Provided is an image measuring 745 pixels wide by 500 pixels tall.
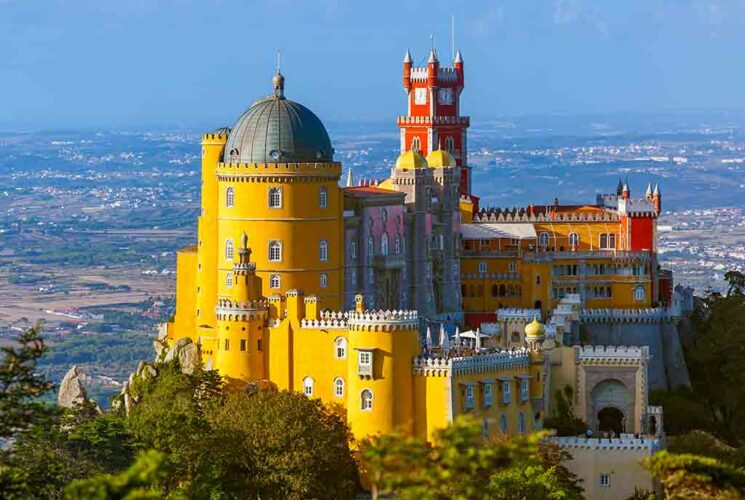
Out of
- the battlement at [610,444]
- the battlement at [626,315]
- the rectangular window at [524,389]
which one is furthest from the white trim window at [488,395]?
the battlement at [626,315]

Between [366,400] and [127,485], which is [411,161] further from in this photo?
[127,485]

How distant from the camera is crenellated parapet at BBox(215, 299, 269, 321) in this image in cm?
10062

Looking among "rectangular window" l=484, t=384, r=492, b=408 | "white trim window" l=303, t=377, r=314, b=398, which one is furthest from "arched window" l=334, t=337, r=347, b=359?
"rectangular window" l=484, t=384, r=492, b=408

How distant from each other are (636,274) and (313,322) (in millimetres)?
29119

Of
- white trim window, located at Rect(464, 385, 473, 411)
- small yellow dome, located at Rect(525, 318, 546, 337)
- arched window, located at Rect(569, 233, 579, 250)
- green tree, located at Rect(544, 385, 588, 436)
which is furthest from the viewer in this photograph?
arched window, located at Rect(569, 233, 579, 250)

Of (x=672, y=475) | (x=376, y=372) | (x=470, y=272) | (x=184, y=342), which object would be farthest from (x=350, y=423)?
(x=672, y=475)

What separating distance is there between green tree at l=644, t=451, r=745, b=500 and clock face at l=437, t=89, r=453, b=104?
77.1 meters

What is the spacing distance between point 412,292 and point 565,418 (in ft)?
53.3

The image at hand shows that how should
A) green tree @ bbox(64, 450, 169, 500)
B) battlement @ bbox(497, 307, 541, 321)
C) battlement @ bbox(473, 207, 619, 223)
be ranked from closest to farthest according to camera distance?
green tree @ bbox(64, 450, 169, 500)
battlement @ bbox(497, 307, 541, 321)
battlement @ bbox(473, 207, 619, 223)

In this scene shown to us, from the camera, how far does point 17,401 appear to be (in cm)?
6706

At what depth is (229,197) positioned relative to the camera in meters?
108

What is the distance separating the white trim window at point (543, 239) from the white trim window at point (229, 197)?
2438cm

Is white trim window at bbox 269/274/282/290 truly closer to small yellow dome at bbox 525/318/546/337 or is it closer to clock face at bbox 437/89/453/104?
small yellow dome at bbox 525/318/546/337

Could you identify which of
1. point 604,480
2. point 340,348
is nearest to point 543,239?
point 340,348
